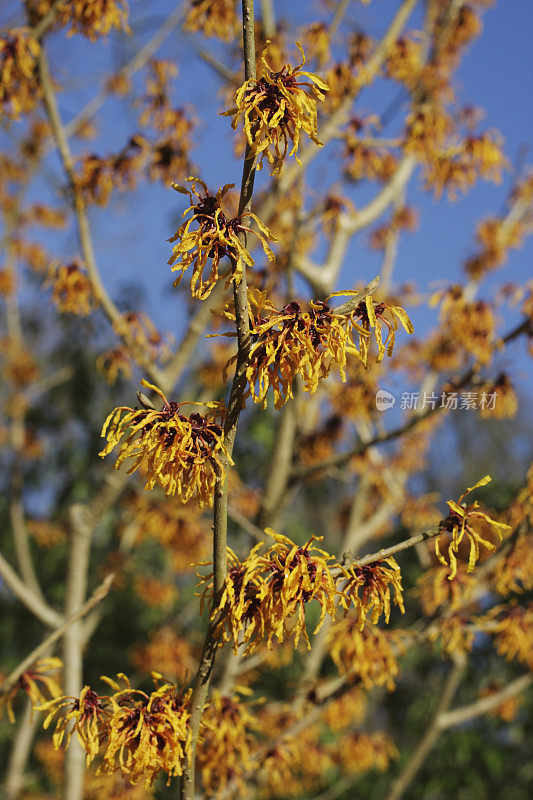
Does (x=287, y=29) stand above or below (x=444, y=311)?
above

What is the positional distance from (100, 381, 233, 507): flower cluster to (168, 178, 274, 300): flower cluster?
0.21 m

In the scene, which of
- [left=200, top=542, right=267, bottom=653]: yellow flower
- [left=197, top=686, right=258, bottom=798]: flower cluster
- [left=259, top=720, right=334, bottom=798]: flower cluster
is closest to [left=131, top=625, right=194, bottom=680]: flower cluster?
[left=259, top=720, right=334, bottom=798]: flower cluster

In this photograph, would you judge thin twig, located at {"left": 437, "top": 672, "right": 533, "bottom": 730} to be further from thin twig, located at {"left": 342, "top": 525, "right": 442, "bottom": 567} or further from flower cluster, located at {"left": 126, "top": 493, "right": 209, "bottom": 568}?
thin twig, located at {"left": 342, "top": 525, "right": 442, "bottom": 567}

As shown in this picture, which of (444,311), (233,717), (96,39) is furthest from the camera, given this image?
(444,311)

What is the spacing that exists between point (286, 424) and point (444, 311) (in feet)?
3.56

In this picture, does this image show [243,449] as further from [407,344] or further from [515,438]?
[515,438]

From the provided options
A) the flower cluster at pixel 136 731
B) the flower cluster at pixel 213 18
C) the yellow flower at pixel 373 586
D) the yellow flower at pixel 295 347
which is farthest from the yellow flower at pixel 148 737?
the flower cluster at pixel 213 18

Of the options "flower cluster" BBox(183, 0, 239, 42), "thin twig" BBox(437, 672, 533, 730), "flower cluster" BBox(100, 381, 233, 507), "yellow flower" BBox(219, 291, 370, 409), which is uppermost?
"flower cluster" BBox(183, 0, 239, 42)

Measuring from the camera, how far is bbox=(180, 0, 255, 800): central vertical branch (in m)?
1.20

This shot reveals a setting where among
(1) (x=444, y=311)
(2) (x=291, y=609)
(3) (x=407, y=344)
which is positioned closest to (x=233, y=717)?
(2) (x=291, y=609)

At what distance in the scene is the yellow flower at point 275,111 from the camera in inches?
46.6

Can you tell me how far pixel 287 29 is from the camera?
3885mm

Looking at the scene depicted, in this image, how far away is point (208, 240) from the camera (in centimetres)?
120

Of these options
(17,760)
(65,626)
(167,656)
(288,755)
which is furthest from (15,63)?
(17,760)
